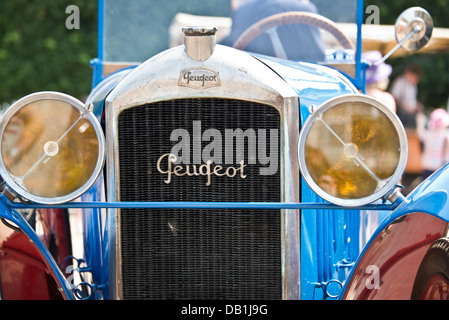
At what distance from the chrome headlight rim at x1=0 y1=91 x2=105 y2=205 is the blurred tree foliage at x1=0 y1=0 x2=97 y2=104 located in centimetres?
896

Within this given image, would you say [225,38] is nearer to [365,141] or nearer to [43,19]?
[365,141]

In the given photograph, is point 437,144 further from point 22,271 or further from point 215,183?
point 22,271

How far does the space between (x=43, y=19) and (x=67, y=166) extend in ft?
32.1

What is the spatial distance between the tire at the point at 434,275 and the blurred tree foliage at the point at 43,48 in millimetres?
9510

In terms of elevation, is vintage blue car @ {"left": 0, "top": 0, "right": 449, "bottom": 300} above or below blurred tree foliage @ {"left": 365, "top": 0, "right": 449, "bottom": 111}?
below

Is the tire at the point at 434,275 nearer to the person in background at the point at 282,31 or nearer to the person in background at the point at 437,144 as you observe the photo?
the person in background at the point at 282,31

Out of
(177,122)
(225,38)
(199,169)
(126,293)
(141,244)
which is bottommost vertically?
(126,293)

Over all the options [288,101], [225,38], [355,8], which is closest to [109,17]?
[225,38]

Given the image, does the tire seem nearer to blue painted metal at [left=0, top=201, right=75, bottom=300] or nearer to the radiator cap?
the radiator cap

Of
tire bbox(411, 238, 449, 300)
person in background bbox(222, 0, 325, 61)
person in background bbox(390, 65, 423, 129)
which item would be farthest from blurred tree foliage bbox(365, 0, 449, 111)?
tire bbox(411, 238, 449, 300)

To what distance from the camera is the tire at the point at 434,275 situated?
218 cm

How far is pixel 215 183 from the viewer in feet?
8.24

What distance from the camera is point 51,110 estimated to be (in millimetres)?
2426

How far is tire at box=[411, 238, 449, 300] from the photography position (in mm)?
2176
